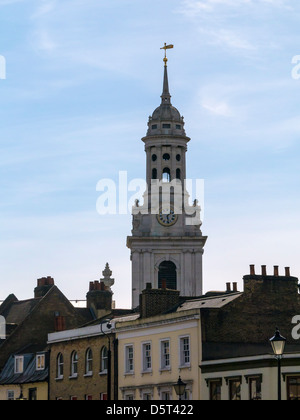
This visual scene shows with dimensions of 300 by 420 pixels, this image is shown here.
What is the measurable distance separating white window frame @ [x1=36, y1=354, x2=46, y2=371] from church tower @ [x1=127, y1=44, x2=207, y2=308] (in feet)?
129

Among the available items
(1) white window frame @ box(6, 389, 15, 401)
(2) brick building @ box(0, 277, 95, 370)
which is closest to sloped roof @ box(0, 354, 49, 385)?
(1) white window frame @ box(6, 389, 15, 401)

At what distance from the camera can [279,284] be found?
69.6 meters

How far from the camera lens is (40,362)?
82688 mm

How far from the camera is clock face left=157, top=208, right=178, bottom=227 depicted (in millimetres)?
127456

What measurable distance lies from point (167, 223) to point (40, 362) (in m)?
46.8

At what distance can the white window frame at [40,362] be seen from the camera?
269ft

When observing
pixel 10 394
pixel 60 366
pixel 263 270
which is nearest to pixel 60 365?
pixel 60 366

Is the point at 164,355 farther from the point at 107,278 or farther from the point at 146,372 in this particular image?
the point at 107,278

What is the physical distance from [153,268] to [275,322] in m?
56.5
